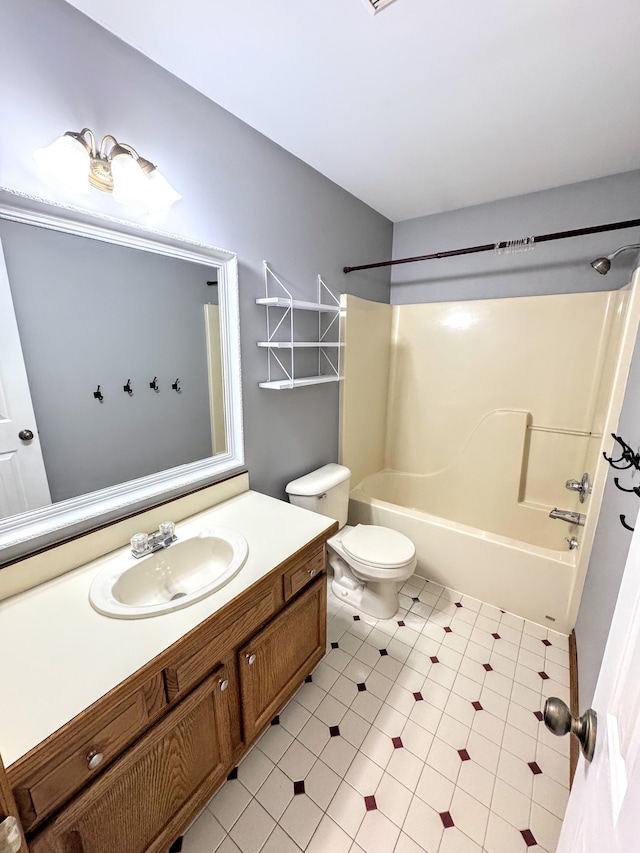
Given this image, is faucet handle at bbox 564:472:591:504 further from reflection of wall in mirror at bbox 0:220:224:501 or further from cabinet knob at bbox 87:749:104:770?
cabinet knob at bbox 87:749:104:770

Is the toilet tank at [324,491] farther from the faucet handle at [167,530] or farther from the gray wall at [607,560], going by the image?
the gray wall at [607,560]

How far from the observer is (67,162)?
3.20 ft

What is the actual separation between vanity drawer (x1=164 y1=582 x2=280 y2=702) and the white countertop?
0.07m

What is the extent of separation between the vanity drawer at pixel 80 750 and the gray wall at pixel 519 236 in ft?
8.70

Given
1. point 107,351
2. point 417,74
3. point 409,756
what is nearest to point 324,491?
point 409,756

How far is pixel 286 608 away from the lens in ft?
4.19

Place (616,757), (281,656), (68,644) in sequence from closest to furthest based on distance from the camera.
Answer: (616,757) < (68,644) < (281,656)

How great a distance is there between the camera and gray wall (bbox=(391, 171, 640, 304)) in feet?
6.35

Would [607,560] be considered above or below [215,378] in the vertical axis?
below

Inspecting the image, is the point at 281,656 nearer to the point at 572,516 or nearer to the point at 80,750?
the point at 80,750

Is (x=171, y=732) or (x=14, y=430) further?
(x=14, y=430)

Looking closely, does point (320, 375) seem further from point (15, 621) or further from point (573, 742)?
point (573, 742)

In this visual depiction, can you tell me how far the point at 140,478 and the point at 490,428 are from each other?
218 cm

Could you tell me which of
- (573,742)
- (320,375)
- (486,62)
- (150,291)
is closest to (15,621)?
(150,291)
